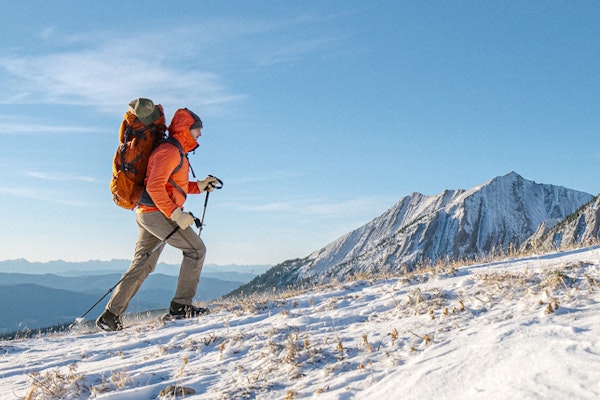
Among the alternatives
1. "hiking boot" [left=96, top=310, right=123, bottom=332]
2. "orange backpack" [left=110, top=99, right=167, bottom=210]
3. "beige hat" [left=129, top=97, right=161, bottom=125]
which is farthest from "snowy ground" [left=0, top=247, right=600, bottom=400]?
"beige hat" [left=129, top=97, right=161, bottom=125]

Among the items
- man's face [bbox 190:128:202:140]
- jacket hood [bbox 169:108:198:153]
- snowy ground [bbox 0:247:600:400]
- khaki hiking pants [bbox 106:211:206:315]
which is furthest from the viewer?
khaki hiking pants [bbox 106:211:206:315]

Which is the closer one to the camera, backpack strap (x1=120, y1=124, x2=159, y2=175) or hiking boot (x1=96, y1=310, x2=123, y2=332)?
backpack strap (x1=120, y1=124, x2=159, y2=175)

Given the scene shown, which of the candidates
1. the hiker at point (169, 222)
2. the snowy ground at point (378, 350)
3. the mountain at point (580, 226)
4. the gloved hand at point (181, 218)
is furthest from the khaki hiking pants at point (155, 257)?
the mountain at point (580, 226)

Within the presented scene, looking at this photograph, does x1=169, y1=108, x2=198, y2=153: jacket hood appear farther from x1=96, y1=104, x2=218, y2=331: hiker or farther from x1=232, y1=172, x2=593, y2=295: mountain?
x1=232, y1=172, x2=593, y2=295: mountain

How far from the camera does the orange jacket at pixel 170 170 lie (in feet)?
24.1

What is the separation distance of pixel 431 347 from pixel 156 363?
3.13 meters

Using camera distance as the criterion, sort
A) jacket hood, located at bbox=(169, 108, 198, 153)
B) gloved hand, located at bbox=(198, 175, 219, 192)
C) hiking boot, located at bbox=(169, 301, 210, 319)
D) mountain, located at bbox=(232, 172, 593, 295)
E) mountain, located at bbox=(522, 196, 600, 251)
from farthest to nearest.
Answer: mountain, located at bbox=(232, 172, 593, 295) < mountain, located at bbox=(522, 196, 600, 251) < gloved hand, located at bbox=(198, 175, 219, 192) < hiking boot, located at bbox=(169, 301, 210, 319) < jacket hood, located at bbox=(169, 108, 198, 153)

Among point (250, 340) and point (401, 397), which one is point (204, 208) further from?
point (401, 397)

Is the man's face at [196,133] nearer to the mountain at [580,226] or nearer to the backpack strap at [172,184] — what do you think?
the backpack strap at [172,184]

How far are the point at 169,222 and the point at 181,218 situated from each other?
0.49m

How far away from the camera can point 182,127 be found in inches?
303

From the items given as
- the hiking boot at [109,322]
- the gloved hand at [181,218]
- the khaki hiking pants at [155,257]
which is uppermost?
the gloved hand at [181,218]

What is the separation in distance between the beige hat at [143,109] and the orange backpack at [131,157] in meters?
0.02

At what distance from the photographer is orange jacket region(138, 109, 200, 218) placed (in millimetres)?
7340
